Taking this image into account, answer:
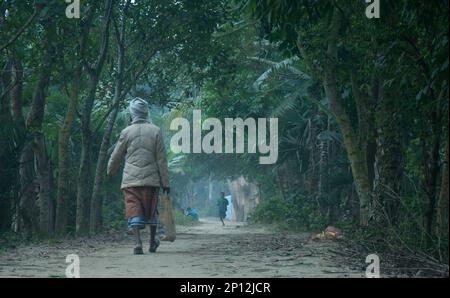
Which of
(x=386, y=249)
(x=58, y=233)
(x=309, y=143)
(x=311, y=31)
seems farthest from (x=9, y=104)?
(x=309, y=143)

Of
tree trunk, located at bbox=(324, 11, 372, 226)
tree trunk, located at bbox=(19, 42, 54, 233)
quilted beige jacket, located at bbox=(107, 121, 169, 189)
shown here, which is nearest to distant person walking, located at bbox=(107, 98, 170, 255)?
quilted beige jacket, located at bbox=(107, 121, 169, 189)

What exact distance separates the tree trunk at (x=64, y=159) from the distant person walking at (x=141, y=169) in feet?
17.3

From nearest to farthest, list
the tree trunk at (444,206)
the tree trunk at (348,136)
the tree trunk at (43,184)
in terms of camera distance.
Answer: the tree trunk at (444,206) → the tree trunk at (348,136) → the tree trunk at (43,184)

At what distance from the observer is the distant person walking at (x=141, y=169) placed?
36.3 feet

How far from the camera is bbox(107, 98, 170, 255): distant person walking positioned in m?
11.1

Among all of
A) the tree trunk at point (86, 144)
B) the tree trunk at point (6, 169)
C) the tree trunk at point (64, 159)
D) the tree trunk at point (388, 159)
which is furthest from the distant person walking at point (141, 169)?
the tree trunk at point (86, 144)

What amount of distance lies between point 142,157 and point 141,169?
16cm

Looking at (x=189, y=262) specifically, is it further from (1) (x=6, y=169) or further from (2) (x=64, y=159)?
(2) (x=64, y=159)

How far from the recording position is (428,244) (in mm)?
9188

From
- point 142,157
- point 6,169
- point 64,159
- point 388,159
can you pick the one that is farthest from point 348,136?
point 6,169

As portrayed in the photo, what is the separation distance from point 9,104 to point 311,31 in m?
5.83

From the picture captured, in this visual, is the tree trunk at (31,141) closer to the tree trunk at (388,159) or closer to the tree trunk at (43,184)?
the tree trunk at (43,184)

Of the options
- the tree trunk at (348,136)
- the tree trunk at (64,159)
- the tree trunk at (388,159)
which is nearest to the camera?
the tree trunk at (388,159)

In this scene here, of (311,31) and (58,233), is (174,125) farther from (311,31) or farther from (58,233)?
(311,31)
